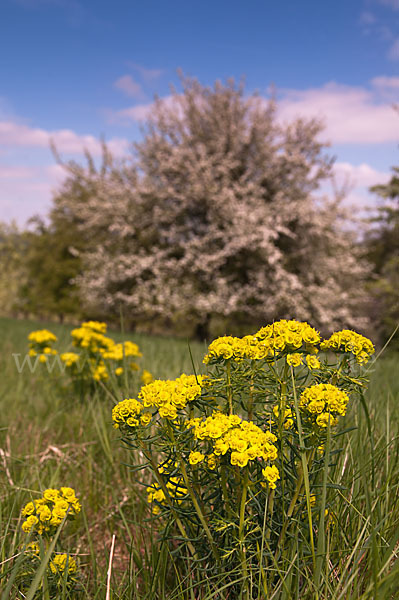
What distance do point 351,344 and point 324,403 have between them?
0.82ft

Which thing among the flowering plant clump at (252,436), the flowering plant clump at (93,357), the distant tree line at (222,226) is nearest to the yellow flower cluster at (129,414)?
the flowering plant clump at (252,436)

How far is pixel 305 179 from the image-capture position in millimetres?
15305

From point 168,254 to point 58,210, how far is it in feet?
32.7

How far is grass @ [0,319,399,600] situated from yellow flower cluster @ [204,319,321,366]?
9.5 inches

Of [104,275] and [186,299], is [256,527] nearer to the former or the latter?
[186,299]

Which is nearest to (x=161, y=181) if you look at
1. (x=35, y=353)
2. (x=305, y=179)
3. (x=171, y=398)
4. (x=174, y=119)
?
(x=174, y=119)

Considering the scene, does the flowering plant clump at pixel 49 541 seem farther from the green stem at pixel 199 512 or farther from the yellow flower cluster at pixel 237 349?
the yellow flower cluster at pixel 237 349

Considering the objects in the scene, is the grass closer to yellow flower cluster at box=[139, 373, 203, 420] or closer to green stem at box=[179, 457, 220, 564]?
green stem at box=[179, 457, 220, 564]

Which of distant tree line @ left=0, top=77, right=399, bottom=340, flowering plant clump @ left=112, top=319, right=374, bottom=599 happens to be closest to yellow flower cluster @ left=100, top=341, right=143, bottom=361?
flowering plant clump @ left=112, top=319, right=374, bottom=599

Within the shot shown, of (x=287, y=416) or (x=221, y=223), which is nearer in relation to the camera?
(x=287, y=416)

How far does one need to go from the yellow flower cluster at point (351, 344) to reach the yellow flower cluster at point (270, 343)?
6 cm

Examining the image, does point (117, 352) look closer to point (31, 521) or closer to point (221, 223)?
point (31, 521)

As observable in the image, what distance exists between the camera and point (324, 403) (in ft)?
3.81

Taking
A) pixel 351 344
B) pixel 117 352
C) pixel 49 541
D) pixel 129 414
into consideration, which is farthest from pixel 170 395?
pixel 117 352
